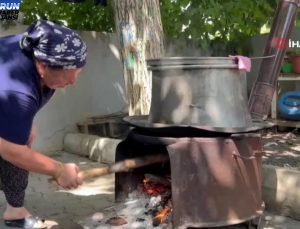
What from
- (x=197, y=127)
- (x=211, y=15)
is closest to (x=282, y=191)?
(x=197, y=127)

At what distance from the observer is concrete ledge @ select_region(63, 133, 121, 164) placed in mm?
5953

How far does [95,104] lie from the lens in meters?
7.37

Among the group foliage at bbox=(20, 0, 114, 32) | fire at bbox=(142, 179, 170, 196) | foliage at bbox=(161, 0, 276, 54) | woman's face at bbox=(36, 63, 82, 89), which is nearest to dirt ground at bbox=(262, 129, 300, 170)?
foliage at bbox=(161, 0, 276, 54)

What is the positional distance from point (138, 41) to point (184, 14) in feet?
8.94

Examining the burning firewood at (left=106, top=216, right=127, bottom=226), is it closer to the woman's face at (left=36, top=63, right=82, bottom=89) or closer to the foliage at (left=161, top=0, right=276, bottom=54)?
the woman's face at (left=36, top=63, right=82, bottom=89)

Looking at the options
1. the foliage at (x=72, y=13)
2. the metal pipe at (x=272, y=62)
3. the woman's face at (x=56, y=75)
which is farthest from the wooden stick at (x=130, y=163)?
the foliage at (x=72, y=13)

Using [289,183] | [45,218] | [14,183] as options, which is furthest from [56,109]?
[289,183]

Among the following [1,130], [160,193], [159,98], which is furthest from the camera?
[160,193]

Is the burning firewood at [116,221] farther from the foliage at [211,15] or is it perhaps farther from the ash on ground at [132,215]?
the foliage at [211,15]

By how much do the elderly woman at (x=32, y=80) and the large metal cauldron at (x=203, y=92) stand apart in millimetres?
741

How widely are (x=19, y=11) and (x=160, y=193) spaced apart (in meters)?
4.02

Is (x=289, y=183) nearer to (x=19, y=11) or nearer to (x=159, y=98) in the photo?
(x=159, y=98)

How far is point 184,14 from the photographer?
23.4ft

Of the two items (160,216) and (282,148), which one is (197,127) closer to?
(160,216)
